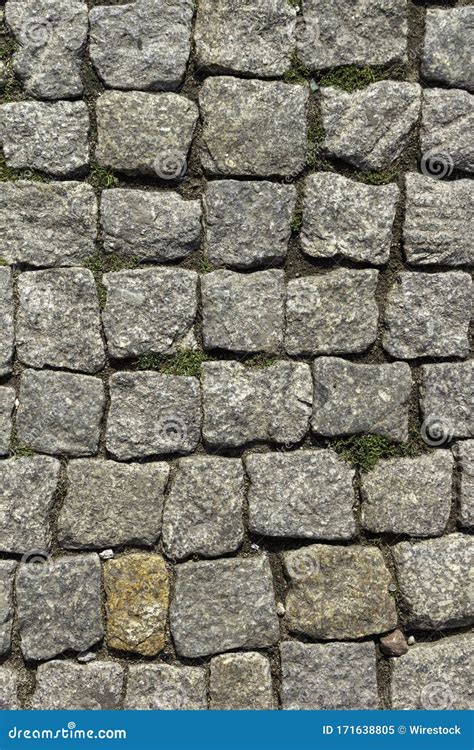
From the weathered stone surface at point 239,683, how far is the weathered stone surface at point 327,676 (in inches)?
3.6

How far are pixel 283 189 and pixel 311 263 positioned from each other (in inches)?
12.9

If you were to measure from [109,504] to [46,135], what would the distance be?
1.51 meters

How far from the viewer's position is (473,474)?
10.7 ft

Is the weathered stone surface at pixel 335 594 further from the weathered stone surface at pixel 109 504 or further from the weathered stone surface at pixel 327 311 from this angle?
the weathered stone surface at pixel 327 311

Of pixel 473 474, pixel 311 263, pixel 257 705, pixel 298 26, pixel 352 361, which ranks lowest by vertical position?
pixel 257 705

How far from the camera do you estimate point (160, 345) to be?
315 cm

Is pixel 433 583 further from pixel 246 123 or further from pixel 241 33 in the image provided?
pixel 241 33

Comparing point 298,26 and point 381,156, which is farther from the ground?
point 298,26

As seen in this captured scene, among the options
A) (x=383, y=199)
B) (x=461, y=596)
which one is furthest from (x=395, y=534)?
(x=383, y=199)

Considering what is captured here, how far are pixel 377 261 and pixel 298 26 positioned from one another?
3.34 ft

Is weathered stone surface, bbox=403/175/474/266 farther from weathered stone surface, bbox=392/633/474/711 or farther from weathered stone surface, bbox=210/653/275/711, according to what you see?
weathered stone surface, bbox=210/653/275/711

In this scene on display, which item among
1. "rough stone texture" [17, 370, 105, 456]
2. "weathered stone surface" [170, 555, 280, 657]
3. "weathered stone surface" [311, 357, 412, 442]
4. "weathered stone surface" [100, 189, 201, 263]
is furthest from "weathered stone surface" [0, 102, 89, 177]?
"weathered stone surface" [170, 555, 280, 657]

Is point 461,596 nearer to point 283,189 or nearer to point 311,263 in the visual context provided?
point 311,263

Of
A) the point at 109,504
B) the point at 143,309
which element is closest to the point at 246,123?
the point at 143,309
